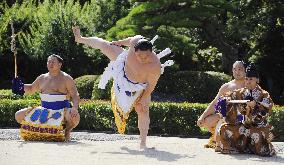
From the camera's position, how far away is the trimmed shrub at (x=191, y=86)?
45.0ft

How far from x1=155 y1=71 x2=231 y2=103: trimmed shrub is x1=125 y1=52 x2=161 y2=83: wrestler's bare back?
6.91 meters

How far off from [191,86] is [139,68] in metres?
7.17

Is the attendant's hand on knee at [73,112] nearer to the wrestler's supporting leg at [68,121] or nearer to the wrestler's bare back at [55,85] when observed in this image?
the wrestler's supporting leg at [68,121]

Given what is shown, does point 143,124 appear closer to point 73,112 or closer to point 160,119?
point 73,112

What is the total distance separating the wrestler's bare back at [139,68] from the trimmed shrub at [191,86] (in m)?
6.91

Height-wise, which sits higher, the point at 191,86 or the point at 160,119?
the point at 191,86

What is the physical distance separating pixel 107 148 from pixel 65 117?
3.24ft

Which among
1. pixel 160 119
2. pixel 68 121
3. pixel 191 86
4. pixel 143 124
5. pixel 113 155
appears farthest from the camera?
pixel 191 86

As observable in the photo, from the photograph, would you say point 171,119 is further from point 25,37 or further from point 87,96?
point 25,37

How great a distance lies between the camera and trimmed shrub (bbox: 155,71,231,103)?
13719 mm

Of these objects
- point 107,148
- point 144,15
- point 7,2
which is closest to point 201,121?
point 107,148

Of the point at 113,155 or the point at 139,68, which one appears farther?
the point at 139,68

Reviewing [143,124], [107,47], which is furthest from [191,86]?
[143,124]

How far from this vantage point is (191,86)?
45.5 feet
